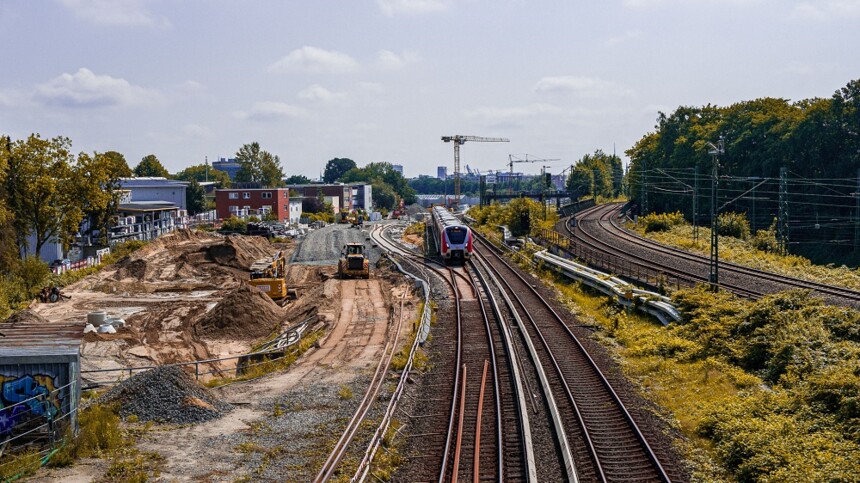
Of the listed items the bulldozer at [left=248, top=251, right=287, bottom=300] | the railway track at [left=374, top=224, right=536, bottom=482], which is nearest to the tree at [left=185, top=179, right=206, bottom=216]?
the bulldozer at [left=248, top=251, right=287, bottom=300]

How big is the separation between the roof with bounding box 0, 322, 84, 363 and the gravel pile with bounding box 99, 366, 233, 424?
5.70 ft

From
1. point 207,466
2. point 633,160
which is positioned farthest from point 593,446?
point 633,160

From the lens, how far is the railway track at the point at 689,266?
3291 cm

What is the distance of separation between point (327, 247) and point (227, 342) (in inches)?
1579

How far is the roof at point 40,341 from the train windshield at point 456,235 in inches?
1207

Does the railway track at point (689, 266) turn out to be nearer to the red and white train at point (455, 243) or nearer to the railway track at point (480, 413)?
the red and white train at point (455, 243)

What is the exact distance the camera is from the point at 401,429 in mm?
17984

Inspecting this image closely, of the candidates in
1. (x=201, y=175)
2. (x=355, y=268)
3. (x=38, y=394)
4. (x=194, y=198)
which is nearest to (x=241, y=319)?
(x=355, y=268)

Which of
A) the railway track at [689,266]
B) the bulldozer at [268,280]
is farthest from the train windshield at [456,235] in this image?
the bulldozer at [268,280]

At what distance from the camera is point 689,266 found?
142ft

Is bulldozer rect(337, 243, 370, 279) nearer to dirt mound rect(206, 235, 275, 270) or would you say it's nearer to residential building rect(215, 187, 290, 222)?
dirt mound rect(206, 235, 275, 270)

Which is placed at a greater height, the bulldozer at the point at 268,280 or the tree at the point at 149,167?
the tree at the point at 149,167

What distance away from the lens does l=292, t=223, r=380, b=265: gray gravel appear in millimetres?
66250

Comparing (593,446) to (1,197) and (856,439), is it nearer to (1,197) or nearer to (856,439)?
(856,439)
